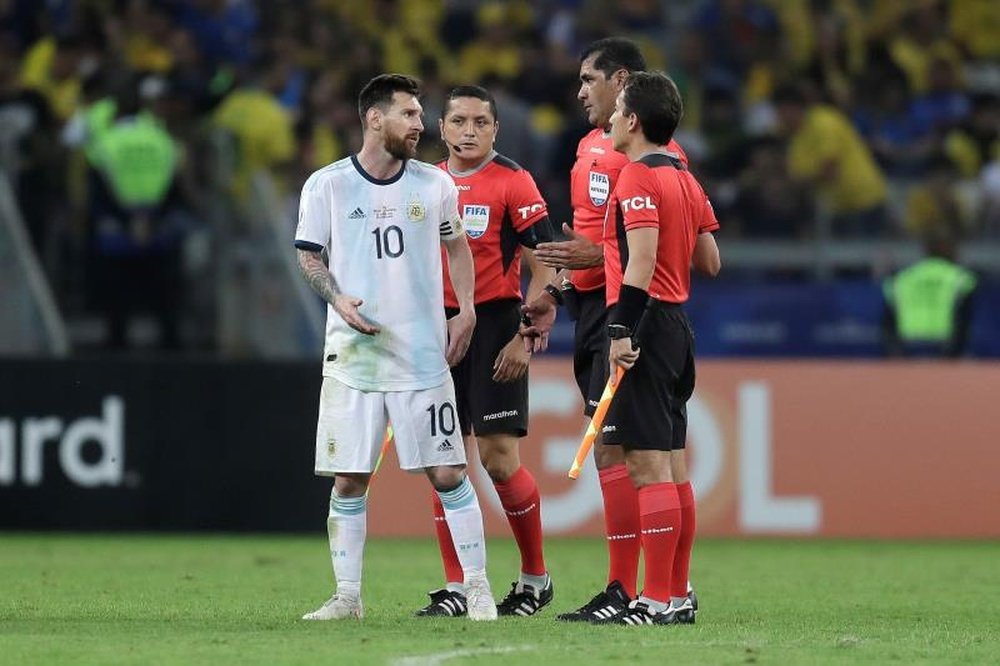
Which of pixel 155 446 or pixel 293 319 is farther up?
pixel 293 319

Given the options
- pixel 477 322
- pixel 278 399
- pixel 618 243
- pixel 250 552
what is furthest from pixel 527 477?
pixel 278 399

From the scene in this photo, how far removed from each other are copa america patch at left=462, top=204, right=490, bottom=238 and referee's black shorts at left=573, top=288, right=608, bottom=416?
21.3 inches

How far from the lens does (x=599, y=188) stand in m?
9.07

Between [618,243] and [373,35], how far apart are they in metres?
11.3

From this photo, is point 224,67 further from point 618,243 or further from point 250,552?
point 618,243

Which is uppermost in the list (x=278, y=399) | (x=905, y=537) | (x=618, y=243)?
(x=618, y=243)

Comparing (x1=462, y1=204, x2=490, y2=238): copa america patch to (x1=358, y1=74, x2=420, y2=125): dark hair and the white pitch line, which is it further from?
the white pitch line

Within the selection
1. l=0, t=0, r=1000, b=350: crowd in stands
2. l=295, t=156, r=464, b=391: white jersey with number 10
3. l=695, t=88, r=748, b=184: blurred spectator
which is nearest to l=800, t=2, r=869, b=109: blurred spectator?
l=0, t=0, r=1000, b=350: crowd in stands

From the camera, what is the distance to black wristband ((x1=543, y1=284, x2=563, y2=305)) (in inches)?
365

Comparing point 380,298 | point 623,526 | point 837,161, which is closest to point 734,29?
point 837,161

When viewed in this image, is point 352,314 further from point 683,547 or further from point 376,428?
point 683,547

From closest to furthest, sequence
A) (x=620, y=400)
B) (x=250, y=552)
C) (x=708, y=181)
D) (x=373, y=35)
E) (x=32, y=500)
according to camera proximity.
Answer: (x=620, y=400), (x=250, y=552), (x=32, y=500), (x=708, y=181), (x=373, y=35)

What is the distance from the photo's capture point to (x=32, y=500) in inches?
567

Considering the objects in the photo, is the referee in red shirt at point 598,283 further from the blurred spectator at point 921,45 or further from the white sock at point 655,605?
the blurred spectator at point 921,45
